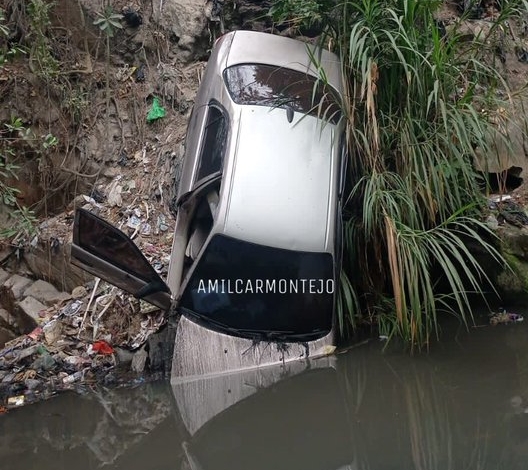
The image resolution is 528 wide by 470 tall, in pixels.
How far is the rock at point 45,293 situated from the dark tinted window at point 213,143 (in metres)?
1.98

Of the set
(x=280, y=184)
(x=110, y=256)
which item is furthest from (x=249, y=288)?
(x=110, y=256)

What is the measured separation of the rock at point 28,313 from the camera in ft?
19.4

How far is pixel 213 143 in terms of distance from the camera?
194 inches

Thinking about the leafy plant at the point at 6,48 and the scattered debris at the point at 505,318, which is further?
the leafy plant at the point at 6,48

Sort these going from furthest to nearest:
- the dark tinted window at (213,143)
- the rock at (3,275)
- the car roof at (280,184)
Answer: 1. the rock at (3,275)
2. the dark tinted window at (213,143)
3. the car roof at (280,184)

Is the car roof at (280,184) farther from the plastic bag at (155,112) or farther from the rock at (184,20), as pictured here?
the rock at (184,20)

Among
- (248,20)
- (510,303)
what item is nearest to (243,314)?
(510,303)

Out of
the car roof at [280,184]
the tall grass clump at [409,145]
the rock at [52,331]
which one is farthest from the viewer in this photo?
the rock at [52,331]

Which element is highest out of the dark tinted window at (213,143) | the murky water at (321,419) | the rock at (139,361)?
the dark tinted window at (213,143)

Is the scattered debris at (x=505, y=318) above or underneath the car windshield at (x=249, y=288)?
underneath

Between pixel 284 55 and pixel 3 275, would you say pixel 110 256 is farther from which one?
pixel 3 275

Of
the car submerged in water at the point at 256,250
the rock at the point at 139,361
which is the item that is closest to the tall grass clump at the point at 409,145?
the car submerged in water at the point at 256,250

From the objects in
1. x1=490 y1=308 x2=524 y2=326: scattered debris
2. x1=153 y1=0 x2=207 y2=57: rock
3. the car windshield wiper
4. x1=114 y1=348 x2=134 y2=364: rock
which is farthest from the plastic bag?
x1=490 y1=308 x2=524 y2=326: scattered debris

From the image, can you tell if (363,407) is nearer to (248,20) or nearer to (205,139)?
(205,139)
